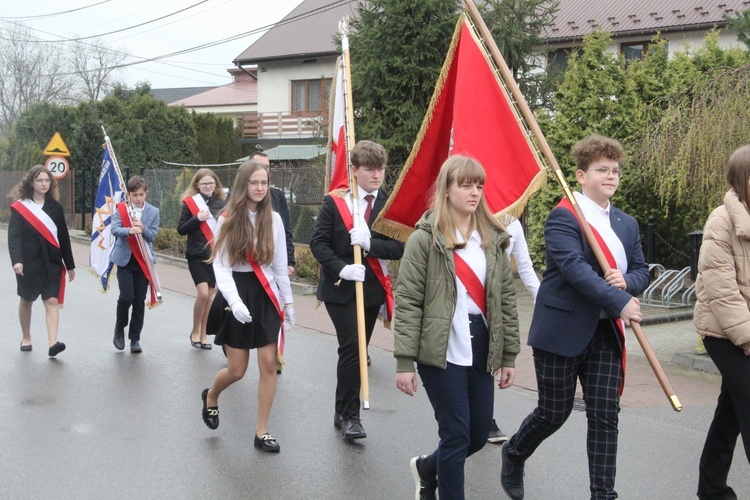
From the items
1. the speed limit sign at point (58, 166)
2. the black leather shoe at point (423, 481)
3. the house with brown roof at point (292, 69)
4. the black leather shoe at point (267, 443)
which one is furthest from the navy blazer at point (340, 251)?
the house with brown roof at point (292, 69)

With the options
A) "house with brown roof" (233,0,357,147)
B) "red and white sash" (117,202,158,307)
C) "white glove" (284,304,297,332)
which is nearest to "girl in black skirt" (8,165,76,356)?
"red and white sash" (117,202,158,307)

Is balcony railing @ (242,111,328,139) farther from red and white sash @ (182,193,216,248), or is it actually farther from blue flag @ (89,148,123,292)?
red and white sash @ (182,193,216,248)

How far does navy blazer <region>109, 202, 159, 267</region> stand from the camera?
31.8 feet

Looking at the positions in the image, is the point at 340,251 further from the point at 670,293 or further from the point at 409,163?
the point at 670,293

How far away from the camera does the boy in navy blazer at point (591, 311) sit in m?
4.51

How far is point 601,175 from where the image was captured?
4.70 metres

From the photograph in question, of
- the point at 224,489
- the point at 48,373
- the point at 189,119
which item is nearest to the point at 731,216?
the point at 224,489

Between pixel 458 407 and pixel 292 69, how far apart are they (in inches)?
1329

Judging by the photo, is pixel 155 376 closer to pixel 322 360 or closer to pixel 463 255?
pixel 322 360

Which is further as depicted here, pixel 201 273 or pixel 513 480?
pixel 201 273

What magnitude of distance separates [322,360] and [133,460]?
3659 mm

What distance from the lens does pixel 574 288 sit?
461 cm

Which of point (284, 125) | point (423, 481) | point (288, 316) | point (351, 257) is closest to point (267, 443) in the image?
point (288, 316)

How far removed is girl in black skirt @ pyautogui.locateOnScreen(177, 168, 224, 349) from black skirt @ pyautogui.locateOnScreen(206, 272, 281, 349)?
3453 millimetres
